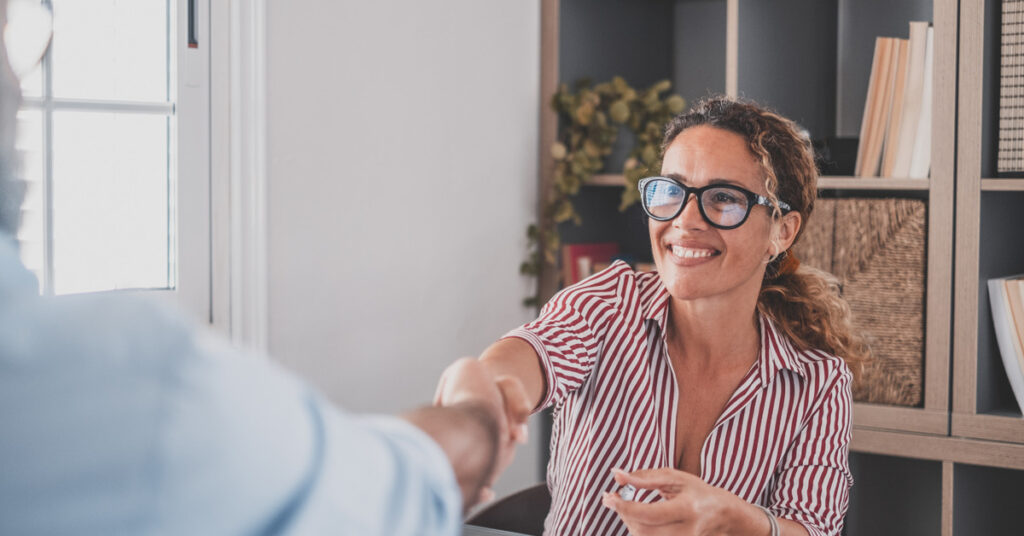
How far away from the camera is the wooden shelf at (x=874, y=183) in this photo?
252 centimetres

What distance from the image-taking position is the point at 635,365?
1696 millimetres

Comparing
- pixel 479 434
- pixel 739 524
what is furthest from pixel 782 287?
pixel 479 434

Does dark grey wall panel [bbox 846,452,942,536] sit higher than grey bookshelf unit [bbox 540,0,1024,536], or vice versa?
grey bookshelf unit [bbox 540,0,1024,536]

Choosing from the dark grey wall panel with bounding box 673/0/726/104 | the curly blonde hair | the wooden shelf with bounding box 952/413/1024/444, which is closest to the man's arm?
the curly blonde hair

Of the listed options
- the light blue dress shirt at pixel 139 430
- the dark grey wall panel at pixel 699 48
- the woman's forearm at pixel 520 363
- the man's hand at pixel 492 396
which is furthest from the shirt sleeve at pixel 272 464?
the dark grey wall panel at pixel 699 48

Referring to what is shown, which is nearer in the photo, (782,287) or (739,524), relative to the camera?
(739,524)

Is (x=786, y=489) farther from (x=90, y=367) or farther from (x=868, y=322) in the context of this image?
(x=90, y=367)

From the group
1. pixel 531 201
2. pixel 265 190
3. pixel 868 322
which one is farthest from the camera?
pixel 531 201

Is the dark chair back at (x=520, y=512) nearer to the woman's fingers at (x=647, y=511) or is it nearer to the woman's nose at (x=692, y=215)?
the woman's fingers at (x=647, y=511)

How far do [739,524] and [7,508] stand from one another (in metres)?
1.16

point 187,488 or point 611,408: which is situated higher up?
point 187,488

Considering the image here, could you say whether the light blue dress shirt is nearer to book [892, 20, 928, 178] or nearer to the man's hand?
the man's hand

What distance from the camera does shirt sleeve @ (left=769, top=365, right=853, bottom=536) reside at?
1.56 m

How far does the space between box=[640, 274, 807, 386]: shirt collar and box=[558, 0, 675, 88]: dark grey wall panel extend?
143cm
